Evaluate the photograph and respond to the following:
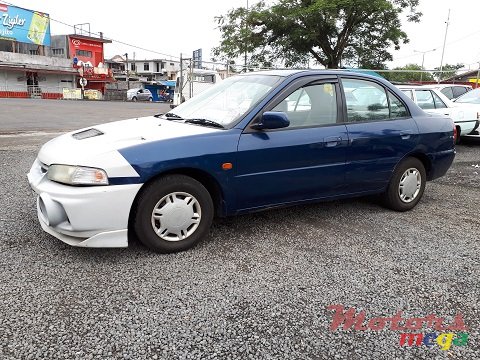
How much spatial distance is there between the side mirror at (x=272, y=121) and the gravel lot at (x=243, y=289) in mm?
1027

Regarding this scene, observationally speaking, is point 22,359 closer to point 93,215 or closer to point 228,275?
point 93,215

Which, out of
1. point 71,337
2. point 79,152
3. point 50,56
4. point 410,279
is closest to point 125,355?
point 71,337

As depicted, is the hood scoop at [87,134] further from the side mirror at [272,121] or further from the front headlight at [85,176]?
the side mirror at [272,121]

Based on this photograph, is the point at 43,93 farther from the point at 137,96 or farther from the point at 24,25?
the point at 137,96

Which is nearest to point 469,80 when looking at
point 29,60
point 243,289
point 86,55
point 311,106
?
point 311,106

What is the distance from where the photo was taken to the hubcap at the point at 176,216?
10.4 feet

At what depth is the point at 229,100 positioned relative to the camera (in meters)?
3.88

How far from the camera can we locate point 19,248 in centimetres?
327

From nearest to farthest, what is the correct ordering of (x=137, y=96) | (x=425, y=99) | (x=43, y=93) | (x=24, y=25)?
(x=425, y=99) < (x=43, y=93) < (x=24, y=25) < (x=137, y=96)

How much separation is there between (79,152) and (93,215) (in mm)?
515

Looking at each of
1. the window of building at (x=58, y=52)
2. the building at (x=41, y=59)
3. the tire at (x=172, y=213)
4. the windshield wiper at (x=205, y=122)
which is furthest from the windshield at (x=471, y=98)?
the window of building at (x=58, y=52)

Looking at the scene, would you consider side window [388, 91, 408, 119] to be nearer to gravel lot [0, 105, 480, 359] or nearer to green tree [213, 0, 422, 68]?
gravel lot [0, 105, 480, 359]

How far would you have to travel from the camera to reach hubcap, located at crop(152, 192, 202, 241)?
3174 mm

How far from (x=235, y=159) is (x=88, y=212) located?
1225 mm
